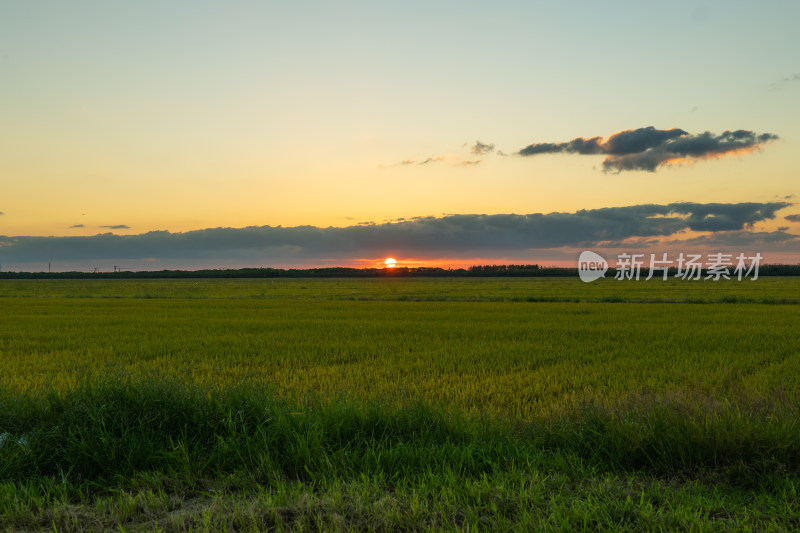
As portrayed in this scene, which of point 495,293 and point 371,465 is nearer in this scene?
point 371,465

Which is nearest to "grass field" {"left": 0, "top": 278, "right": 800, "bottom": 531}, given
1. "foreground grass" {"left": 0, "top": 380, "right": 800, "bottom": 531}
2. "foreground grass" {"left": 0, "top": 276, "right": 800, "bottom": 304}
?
"foreground grass" {"left": 0, "top": 380, "right": 800, "bottom": 531}

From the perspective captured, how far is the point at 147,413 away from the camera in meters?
5.91

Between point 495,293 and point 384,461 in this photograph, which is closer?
point 384,461

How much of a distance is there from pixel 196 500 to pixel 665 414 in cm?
496

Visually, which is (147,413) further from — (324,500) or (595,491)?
(595,491)

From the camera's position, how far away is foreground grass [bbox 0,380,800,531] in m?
4.06

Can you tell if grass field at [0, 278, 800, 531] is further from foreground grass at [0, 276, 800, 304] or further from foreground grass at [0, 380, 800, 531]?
foreground grass at [0, 276, 800, 304]

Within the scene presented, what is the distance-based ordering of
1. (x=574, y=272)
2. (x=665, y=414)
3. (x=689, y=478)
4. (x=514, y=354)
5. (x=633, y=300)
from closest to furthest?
(x=689, y=478) < (x=665, y=414) < (x=514, y=354) < (x=633, y=300) < (x=574, y=272)

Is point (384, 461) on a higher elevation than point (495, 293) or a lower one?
higher

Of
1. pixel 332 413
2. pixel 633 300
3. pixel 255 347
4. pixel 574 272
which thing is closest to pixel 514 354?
pixel 255 347

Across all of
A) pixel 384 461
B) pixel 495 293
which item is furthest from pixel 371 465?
pixel 495 293

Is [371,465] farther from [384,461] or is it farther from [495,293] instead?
[495,293]

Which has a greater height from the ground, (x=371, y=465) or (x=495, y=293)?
(x=371, y=465)

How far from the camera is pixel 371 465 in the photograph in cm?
512
